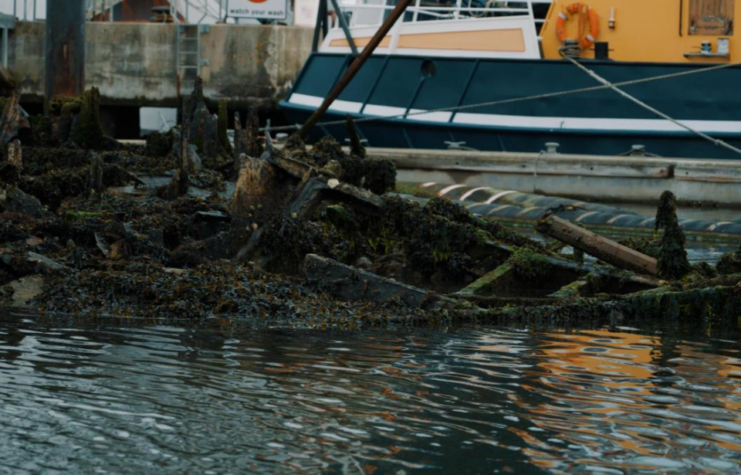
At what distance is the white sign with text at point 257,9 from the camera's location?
112 ft

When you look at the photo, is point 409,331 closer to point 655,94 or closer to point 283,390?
point 283,390

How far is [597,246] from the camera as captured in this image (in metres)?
11.5

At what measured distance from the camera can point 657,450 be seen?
635 cm

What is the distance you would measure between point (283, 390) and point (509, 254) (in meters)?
5.70

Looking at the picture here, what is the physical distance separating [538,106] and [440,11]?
4797mm

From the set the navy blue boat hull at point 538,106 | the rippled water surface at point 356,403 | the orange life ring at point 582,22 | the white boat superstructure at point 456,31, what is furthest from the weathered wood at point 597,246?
the white boat superstructure at point 456,31

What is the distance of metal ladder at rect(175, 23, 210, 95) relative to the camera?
32.6 m

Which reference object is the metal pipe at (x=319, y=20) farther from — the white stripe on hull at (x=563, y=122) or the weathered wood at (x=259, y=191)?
the weathered wood at (x=259, y=191)

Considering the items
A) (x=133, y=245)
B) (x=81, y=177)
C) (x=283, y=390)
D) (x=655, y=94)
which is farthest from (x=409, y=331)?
(x=655, y=94)

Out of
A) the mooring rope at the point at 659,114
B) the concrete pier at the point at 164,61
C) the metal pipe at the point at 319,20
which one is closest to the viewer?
the mooring rope at the point at 659,114

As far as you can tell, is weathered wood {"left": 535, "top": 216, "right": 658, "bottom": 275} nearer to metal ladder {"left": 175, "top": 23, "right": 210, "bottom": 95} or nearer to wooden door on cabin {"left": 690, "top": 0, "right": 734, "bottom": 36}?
wooden door on cabin {"left": 690, "top": 0, "right": 734, "bottom": 36}

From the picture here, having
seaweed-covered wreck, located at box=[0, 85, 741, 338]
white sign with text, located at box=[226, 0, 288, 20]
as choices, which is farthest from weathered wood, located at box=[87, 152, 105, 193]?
white sign with text, located at box=[226, 0, 288, 20]

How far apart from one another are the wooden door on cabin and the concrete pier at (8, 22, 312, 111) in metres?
12.0

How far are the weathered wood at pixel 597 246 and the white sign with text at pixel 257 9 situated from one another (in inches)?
931
